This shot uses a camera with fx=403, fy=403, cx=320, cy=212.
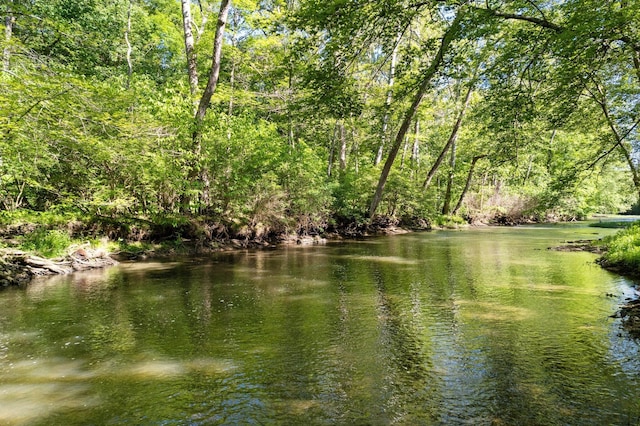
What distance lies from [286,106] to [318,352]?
534 cm

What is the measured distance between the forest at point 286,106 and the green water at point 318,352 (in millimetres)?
3566

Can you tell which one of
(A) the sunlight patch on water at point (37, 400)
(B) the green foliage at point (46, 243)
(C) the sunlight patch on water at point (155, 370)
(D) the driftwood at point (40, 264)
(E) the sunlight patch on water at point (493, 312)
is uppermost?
(B) the green foliage at point (46, 243)

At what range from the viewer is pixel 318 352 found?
5.27 m

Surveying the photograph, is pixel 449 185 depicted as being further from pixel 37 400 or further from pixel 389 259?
pixel 37 400

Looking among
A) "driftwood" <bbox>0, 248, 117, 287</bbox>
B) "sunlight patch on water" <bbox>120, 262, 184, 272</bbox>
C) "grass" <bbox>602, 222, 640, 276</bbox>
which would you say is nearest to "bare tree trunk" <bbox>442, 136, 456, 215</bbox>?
"grass" <bbox>602, 222, 640, 276</bbox>

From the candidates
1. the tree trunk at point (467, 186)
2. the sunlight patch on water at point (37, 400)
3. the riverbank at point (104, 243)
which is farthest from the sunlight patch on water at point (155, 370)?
the tree trunk at point (467, 186)

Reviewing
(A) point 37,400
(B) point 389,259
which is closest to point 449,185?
(B) point 389,259

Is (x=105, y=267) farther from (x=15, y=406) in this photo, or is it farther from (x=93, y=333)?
(x=15, y=406)

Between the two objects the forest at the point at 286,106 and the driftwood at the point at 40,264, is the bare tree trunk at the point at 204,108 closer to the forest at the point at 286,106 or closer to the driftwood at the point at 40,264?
the forest at the point at 286,106

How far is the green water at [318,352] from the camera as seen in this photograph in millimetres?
3803

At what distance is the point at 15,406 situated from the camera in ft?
12.7

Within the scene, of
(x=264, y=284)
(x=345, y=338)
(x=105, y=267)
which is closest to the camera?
(x=345, y=338)

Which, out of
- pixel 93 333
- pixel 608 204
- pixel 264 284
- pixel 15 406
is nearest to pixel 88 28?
pixel 264 284

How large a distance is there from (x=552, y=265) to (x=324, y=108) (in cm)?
912
